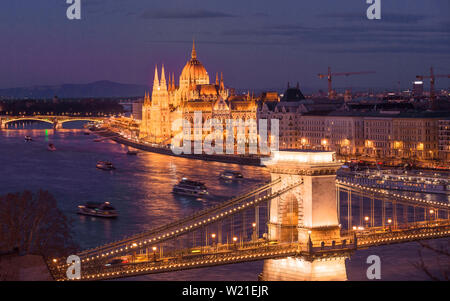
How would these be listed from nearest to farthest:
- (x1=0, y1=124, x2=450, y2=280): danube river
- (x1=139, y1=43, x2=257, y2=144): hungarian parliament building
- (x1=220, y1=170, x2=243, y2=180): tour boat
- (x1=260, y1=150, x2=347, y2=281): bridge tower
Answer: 1. (x1=260, y1=150, x2=347, y2=281): bridge tower
2. (x1=0, y1=124, x2=450, y2=280): danube river
3. (x1=220, y1=170, x2=243, y2=180): tour boat
4. (x1=139, y1=43, x2=257, y2=144): hungarian parliament building

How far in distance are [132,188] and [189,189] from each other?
228cm

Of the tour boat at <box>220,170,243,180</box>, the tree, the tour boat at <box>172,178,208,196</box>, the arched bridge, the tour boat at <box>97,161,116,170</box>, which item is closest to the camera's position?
the arched bridge

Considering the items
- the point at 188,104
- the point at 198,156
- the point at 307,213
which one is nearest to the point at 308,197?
the point at 307,213

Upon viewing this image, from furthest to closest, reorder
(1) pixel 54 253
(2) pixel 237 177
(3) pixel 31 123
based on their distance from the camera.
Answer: (3) pixel 31 123 → (2) pixel 237 177 → (1) pixel 54 253

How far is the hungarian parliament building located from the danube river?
17.4ft

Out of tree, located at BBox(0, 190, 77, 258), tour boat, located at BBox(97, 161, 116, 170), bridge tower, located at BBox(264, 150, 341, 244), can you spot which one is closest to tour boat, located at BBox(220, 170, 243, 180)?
tour boat, located at BBox(97, 161, 116, 170)

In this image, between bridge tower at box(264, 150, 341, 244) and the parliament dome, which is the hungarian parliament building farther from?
bridge tower at box(264, 150, 341, 244)

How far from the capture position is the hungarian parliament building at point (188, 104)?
46969 millimetres

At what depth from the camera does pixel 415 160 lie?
102ft

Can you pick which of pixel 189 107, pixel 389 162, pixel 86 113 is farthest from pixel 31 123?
pixel 389 162

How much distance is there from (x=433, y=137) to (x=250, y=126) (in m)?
13.9

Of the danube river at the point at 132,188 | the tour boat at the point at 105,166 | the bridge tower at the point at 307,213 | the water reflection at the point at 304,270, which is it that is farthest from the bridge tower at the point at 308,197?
the tour boat at the point at 105,166

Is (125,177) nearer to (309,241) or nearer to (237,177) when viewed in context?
(237,177)

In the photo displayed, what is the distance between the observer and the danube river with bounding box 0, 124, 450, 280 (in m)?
12.9
